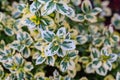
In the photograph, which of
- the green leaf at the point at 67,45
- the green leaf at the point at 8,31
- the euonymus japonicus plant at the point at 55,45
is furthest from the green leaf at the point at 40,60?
the green leaf at the point at 8,31

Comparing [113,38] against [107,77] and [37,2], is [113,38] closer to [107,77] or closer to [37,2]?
[107,77]

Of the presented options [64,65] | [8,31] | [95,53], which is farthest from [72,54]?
[8,31]

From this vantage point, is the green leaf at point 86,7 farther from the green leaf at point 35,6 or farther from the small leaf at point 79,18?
the green leaf at point 35,6

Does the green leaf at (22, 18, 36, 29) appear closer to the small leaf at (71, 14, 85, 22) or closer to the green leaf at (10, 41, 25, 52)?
the green leaf at (10, 41, 25, 52)

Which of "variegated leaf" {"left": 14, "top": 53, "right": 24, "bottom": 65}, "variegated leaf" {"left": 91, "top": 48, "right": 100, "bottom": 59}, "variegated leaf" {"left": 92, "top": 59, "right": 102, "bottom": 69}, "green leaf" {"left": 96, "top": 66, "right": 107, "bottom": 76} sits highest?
"variegated leaf" {"left": 14, "top": 53, "right": 24, "bottom": 65}

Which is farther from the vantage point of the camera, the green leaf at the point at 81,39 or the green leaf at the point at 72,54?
the green leaf at the point at 81,39

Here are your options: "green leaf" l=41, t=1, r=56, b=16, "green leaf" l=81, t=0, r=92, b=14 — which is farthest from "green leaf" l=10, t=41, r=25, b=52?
"green leaf" l=81, t=0, r=92, b=14

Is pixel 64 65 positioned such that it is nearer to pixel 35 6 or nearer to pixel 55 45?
pixel 55 45

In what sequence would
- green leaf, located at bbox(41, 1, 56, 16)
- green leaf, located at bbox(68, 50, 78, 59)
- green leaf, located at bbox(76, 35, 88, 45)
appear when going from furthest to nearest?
green leaf, located at bbox(76, 35, 88, 45), green leaf, located at bbox(68, 50, 78, 59), green leaf, located at bbox(41, 1, 56, 16)
